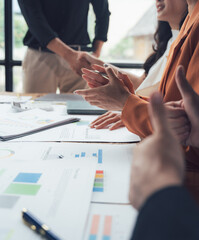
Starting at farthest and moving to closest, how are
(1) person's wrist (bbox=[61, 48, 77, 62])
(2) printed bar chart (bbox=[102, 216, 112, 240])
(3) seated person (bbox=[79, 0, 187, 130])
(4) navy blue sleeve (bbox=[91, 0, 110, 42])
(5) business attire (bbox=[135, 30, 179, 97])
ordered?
(4) navy blue sleeve (bbox=[91, 0, 110, 42]) → (1) person's wrist (bbox=[61, 48, 77, 62]) → (5) business attire (bbox=[135, 30, 179, 97]) → (3) seated person (bbox=[79, 0, 187, 130]) → (2) printed bar chart (bbox=[102, 216, 112, 240])

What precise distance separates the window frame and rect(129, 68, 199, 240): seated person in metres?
2.54

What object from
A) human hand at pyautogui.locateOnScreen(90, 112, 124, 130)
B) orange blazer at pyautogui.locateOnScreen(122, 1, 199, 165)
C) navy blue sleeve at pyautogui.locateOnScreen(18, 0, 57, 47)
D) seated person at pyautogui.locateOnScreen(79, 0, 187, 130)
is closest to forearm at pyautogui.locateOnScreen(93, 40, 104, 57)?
navy blue sleeve at pyautogui.locateOnScreen(18, 0, 57, 47)

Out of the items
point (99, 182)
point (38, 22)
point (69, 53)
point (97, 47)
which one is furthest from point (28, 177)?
point (97, 47)

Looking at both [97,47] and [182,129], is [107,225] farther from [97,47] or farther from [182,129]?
[97,47]

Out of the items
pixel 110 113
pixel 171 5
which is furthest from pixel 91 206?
pixel 171 5

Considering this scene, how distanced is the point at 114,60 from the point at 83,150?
7.27ft

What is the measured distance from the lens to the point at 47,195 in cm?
47

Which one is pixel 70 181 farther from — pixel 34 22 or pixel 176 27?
pixel 34 22

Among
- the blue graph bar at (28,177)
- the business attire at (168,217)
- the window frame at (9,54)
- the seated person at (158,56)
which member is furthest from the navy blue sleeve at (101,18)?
the business attire at (168,217)

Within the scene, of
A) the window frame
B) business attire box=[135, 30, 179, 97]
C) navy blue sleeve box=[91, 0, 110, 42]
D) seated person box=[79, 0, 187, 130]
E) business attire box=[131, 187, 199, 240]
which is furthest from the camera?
the window frame

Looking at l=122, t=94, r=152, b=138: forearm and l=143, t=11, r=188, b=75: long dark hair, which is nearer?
l=122, t=94, r=152, b=138: forearm

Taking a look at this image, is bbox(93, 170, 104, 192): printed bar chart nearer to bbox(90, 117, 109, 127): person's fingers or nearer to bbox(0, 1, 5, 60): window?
bbox(90, 117, 109, 127): person's fingers

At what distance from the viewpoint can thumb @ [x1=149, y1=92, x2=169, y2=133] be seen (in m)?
0.31

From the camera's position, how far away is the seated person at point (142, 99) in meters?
0.72
